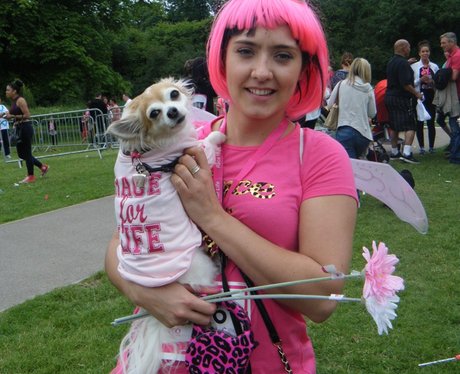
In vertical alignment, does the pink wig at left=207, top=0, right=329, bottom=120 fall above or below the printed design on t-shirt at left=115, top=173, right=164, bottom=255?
above

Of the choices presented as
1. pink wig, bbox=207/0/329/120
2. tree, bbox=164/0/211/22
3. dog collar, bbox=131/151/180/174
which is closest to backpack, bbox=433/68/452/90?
pink wig, bbox=207/0/329/120

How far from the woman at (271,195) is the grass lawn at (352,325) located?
2307mm

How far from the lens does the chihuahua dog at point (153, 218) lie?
1.60m

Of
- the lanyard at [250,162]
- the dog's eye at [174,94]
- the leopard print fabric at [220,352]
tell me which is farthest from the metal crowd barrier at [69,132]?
the leopard print fabric at [220,352]

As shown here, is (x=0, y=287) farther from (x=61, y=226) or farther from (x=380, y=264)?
(x=380, y=264)

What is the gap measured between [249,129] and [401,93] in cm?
900

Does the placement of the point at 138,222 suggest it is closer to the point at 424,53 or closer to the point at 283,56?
the point at 283,56

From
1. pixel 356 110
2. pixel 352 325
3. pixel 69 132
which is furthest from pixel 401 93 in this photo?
pixel 69 132

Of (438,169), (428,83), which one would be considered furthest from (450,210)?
(428,83)

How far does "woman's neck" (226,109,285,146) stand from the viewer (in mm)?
1734

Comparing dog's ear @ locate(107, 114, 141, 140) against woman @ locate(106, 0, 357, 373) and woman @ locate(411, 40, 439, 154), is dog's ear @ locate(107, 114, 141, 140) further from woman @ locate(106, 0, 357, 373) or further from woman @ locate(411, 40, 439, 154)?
woman @ locate(411, 40, 439, 154)

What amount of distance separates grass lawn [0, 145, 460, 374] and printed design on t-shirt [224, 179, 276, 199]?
243 centimetres

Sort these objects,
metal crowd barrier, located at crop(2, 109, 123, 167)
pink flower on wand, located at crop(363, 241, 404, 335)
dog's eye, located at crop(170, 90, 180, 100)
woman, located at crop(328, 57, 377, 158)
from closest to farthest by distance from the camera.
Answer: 1. pink flower on wand, located at crop(363, 241, 404, 335)
2. dog's eye, located at crop(170, 90, 180, 100)
3. woman, located at crop(328, 57, 377, 158)
4. metal crowd barrier, located at crop(2, 109, 123, 167)

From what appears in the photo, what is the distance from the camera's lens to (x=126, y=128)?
5.69 ft
